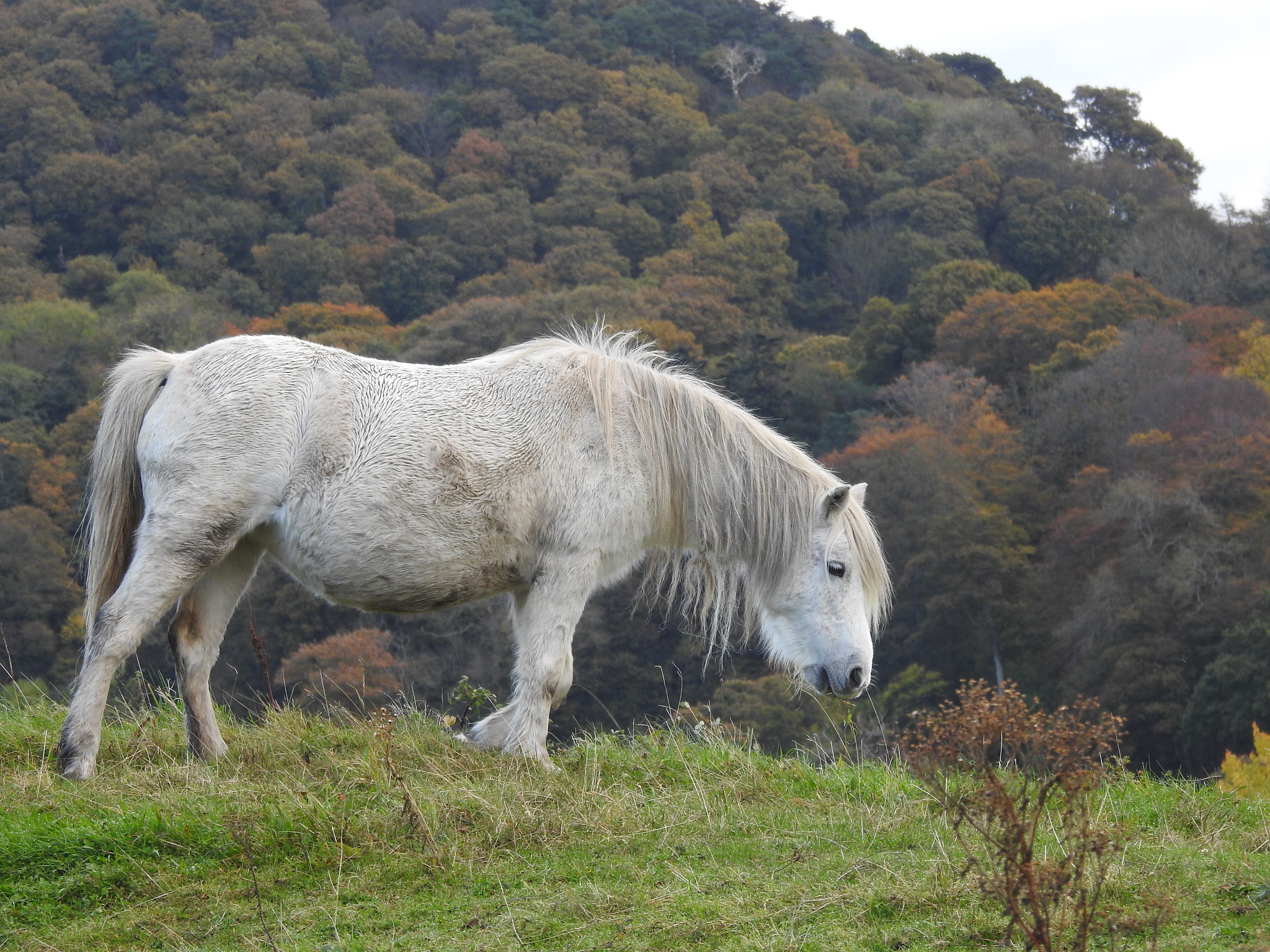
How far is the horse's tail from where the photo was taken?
548cm

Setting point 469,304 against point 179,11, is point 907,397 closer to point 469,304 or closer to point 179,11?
point 469,304

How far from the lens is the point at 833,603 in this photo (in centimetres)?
588

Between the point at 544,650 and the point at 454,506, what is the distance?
732 millimetres

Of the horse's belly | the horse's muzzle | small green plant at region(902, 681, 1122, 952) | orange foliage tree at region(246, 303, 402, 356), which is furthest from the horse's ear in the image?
orange foliage tree at region(246, 303, 402, 356)

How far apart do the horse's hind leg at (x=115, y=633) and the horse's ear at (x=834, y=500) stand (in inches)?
109

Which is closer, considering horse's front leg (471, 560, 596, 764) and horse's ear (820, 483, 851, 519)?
horse's front leg (471, 560, 596, 764)

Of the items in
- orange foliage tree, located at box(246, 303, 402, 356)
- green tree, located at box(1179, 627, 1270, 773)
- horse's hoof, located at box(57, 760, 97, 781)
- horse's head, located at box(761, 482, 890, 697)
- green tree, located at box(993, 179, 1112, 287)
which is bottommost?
orange foliage tree, located at box(246, 303, 402, 356)

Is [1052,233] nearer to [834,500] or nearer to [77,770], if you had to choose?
[834,500]

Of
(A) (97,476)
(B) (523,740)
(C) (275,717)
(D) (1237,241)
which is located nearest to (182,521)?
(A) (97,476)

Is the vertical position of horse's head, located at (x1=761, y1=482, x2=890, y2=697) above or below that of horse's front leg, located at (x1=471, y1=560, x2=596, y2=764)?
above

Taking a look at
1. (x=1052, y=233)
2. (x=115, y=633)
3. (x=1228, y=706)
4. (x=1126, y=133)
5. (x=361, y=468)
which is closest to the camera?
(x=115, y=633)

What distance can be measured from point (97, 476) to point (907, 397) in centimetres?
3854

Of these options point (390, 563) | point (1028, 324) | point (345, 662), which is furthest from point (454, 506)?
point (1028, 324)

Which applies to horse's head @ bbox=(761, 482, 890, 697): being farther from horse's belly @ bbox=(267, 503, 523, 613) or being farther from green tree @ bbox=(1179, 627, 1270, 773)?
green tree @ bbox=(1179, 627, 1270, 773)
